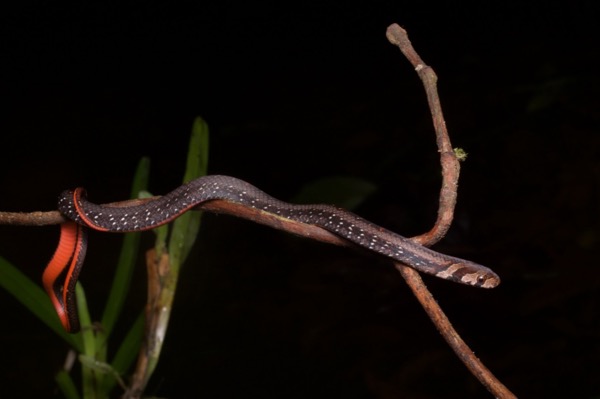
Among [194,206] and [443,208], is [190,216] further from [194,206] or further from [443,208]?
[443,208]

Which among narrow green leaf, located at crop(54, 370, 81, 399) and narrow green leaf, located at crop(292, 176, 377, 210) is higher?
narrow green leaf, located at crop(292, 176, 377, 210)

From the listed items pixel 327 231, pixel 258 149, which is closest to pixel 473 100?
pixel 258 149

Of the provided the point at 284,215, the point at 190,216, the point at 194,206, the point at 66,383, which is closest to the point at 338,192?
the point at 190,216

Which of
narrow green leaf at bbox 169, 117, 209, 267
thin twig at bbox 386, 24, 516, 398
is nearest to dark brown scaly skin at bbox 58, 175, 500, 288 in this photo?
thin twig at bbox 386, 24, 516, 398

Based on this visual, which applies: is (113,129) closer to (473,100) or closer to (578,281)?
(473,100)

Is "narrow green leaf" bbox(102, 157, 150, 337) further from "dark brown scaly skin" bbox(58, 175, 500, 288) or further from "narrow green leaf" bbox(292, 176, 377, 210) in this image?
"narrow green leaf" bbox(292, 176, 377, 210)

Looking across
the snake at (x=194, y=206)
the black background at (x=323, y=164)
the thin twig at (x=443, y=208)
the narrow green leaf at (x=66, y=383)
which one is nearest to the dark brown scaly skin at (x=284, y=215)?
the snake at (x=194, y=206)

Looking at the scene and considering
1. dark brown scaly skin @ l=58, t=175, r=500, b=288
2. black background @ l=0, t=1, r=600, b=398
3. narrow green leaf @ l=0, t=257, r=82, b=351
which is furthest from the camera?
black background @ l=0, t=1, r=600, b=398
